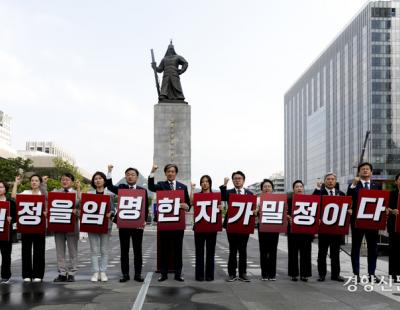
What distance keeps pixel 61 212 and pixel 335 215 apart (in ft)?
16.2

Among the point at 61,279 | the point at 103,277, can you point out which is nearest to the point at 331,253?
the point at 103,277

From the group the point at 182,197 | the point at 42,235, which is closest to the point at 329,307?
the point at 182,197

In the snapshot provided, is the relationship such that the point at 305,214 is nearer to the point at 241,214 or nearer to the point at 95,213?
the point at 241,214

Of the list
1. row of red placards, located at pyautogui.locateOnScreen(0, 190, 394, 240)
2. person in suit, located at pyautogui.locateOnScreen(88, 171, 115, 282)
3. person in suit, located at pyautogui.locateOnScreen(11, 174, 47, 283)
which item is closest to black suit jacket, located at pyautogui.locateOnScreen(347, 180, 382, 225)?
row of red placards, located at pyautogui.locateOnScreen(0, 190, 394, 240)

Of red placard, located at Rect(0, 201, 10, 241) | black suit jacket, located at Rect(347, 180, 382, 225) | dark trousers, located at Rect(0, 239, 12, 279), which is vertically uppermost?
black suit jacket, located at Rect(347, 180, 382, 225)

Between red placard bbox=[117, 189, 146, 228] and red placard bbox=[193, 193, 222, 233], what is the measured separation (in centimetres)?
96

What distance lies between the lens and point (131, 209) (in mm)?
10102

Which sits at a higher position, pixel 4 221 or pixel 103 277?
pixel 4 221

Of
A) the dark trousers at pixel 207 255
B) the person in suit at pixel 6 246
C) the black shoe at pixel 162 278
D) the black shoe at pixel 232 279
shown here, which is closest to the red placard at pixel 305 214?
the black shoe at pixel 232 279

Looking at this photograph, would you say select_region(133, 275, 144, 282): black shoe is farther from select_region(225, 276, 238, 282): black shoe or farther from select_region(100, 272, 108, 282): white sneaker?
select_region(225, 276, 238, 282): black shoe

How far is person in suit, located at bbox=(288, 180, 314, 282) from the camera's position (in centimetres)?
1030

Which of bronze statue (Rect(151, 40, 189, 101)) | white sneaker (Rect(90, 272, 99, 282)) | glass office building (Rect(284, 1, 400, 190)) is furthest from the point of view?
glass office building (Rect(284, 1, 400, 190))

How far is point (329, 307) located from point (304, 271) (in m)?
2.67

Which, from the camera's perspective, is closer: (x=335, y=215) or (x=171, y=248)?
(x=335, y=215)
